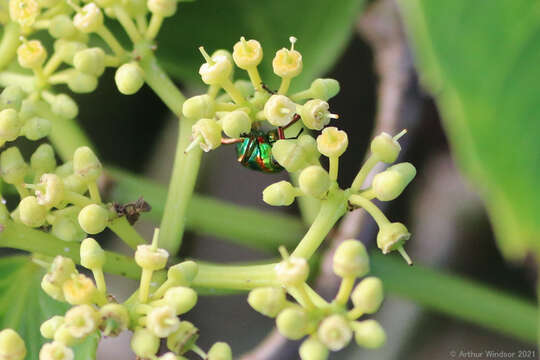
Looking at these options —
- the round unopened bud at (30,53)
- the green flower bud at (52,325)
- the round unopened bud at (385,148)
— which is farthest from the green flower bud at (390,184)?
the round unopened bud at (30,53)

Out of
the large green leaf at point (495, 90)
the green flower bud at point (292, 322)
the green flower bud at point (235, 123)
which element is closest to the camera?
the green flower bud at point (292, 322)

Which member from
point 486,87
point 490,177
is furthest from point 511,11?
point 490,177

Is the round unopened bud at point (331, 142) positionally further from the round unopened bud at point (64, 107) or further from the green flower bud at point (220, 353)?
the round unopened bud at point (64, 107)

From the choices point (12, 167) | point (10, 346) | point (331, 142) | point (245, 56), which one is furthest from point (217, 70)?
point (10, 346)

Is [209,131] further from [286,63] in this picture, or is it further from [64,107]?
[64,107]

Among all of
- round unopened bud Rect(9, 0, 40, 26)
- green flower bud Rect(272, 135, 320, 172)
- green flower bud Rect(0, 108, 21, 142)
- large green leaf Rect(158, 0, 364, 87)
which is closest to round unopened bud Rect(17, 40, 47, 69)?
round unopened bud Rect(9, 0, 40, 26)

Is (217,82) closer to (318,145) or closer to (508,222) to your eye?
(318,145)

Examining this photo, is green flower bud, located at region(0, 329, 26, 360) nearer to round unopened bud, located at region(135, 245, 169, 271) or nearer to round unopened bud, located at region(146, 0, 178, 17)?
round unopened bud, located at region(135, 245, 169, 271)
